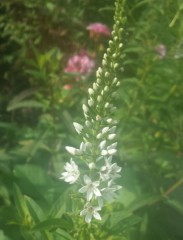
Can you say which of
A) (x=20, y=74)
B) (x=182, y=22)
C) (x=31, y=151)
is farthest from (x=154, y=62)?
(x=20, y=74)

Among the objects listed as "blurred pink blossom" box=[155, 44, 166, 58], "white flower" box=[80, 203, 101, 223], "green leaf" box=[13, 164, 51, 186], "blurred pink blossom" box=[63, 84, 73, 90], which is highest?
"blurred pink blossom" box=[155, 44, 166, 58]

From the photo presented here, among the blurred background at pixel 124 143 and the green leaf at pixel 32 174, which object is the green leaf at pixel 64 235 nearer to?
the blurred background at pixel 124 143

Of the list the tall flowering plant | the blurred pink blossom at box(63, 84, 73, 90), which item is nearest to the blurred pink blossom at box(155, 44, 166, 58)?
the blurred pink blossom at box(63, 84, 73, 90)

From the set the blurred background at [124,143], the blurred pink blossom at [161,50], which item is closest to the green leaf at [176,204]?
the blurred background at [124,143]

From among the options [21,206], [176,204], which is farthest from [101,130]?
[176,204]

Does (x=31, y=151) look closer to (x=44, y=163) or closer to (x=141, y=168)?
(x=44, y=163)

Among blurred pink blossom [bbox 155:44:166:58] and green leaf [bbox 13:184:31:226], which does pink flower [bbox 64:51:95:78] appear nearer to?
blurred pink blossom [bbox 155:44:166:58]
